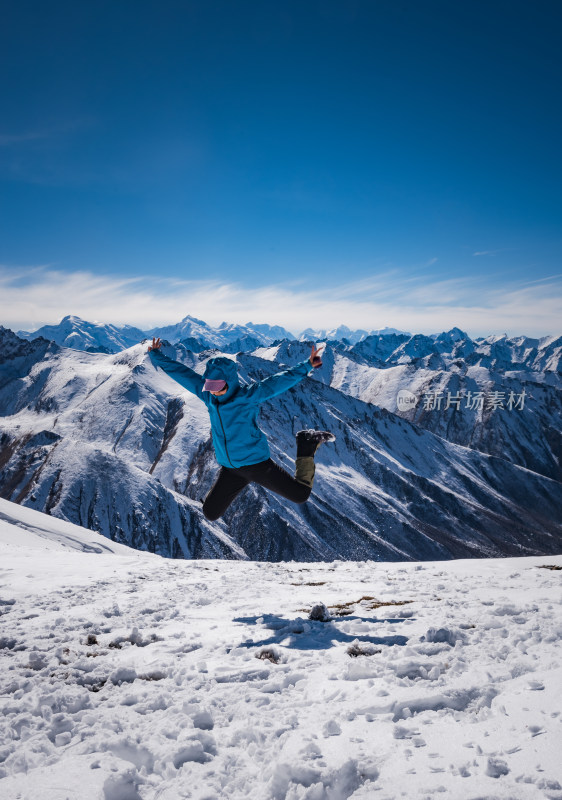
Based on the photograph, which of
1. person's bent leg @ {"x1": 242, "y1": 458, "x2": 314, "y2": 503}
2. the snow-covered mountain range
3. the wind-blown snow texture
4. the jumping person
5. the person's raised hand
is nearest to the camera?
the wind-blown snow texture

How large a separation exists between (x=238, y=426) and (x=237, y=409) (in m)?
0.34

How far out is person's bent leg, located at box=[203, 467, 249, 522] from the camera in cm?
966

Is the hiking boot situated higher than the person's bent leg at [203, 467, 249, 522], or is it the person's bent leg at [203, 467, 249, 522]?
the hiking boot

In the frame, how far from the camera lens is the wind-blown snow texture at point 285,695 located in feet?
11.1

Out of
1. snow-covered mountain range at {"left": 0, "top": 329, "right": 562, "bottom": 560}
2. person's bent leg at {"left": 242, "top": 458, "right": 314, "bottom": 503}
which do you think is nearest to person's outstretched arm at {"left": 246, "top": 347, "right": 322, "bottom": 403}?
person's bent leg at {"left": 242, "top": 458, "right": 314, "bottom": 503}

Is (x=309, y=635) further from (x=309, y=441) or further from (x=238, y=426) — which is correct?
(x=309, y=441)

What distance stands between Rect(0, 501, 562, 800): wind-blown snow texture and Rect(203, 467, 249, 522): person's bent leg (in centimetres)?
180

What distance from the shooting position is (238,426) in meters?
9.03

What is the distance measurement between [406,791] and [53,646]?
5016mm

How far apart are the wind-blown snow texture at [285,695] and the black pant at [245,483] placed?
187cm

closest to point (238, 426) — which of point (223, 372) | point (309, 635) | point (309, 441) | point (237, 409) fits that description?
point (237, 409)

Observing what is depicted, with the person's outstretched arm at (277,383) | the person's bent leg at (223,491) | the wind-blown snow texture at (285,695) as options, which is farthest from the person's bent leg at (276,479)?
the wind-blown snow texture at (285,695)

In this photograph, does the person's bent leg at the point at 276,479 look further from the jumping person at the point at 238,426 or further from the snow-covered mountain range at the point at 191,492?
the snow-covered mountain range at the point at 191,492

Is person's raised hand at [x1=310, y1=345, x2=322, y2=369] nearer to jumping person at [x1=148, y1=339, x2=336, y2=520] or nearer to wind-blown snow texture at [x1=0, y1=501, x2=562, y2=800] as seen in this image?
jumping person at [x1=148, y1=339, x2=336, y2=520]
